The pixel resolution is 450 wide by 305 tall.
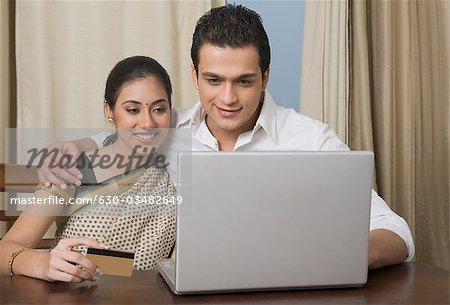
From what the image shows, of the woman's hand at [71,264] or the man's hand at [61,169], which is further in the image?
the man's hand at [61,169]

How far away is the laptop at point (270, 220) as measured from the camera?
3.43ft

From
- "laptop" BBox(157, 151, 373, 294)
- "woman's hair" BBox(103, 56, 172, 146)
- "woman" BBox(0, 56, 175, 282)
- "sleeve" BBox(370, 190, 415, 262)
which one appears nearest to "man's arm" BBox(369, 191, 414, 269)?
"sleeve" BBox(370, 190, 415, 262)

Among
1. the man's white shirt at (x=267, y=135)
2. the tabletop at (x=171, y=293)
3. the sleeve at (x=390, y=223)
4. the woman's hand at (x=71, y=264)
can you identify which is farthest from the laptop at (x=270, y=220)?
the man's white shirt at (x=267, y=135)

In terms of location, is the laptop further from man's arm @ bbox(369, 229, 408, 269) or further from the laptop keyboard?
man's arm @ bbox(369, 229, 408, 269)

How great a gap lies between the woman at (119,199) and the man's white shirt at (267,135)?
0.16 meters

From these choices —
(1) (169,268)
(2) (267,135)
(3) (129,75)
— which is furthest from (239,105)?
(1) (169,268)

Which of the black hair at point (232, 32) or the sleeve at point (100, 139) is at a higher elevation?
the black hair at point (232, 32)

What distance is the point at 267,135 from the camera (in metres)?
1.93

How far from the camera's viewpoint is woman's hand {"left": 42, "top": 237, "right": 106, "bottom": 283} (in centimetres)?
114

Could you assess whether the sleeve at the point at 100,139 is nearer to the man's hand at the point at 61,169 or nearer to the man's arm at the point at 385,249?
the man's hand at the point at 61,169

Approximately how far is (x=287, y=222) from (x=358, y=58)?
184 cm

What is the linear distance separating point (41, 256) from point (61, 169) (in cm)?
30

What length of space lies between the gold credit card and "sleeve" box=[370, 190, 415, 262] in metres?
0.69

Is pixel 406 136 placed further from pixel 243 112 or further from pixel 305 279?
pixel 305 279
